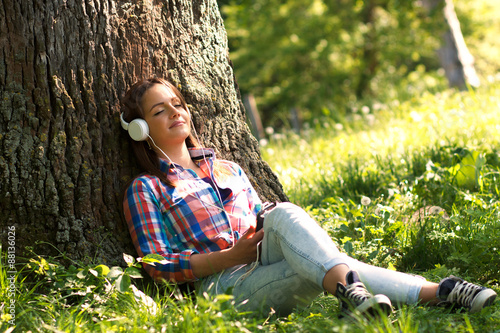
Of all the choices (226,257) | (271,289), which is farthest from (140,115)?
(271,289)

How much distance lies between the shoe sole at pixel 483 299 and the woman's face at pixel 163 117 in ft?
5.72

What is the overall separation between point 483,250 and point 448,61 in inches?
312

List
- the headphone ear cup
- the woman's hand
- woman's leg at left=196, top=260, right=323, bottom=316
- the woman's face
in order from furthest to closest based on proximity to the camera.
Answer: the woman's face, the headphone ear cup, the woman's hand, woman's leg at left=196, top=260, right=323, bottom=316

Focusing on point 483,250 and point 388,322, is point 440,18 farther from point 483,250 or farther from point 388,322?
point 388,322

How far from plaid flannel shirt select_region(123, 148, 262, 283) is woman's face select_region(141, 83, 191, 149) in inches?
6.0

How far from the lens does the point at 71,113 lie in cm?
270

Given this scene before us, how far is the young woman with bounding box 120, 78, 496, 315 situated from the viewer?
2.28 m

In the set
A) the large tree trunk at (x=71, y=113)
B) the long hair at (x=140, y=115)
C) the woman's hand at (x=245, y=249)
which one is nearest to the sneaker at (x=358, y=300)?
the woman's hand at (x=245, y=249)

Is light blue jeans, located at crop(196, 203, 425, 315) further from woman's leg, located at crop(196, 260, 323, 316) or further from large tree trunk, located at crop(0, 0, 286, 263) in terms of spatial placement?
large tree trunk, located at crop(0, 0, 286, 263)

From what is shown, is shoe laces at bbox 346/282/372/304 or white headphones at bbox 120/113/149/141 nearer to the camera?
shoe laces at bbox 346/282/372/304

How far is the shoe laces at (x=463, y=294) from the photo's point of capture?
2.22m

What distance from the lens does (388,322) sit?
1982 mm

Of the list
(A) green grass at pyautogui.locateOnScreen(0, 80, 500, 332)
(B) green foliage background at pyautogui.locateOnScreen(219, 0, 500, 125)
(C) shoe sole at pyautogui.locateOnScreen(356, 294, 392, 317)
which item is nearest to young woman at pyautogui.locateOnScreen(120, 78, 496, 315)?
(C) shoe sole at pyautogui.locateOnScreen(356, 294, 392, 317)

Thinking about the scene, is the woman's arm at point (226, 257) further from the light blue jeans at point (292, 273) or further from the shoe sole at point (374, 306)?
the shoe sole at point (374, 306)
